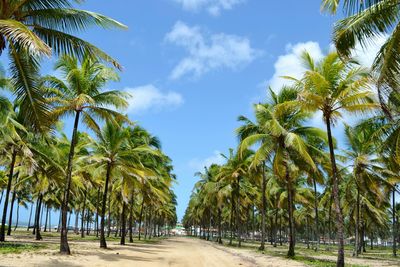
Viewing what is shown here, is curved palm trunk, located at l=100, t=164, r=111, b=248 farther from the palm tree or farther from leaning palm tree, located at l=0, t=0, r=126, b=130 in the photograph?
leaning palm tree, located at l=0, t=0, r=126, b=130

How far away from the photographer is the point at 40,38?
10.7 meters

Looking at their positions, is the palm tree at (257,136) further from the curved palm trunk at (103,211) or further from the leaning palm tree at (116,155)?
the curved palm trunk at (103,211)

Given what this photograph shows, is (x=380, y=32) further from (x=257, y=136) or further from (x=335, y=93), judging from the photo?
(x=257, y=136)

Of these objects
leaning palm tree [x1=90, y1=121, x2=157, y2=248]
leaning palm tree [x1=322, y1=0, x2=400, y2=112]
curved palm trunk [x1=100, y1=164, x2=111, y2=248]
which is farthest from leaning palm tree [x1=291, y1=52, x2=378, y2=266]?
curved palm trunk [x1=100, y1=164, x2=111, y2=248]

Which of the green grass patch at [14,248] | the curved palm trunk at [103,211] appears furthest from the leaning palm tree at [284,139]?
the green grass patch at [14,248]

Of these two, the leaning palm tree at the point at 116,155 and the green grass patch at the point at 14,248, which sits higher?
the leaning palm tree at the point at 116,155

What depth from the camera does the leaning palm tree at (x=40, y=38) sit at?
10125 millimetres

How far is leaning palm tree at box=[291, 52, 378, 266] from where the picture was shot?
1620 cm

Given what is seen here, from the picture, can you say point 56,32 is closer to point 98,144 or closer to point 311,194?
point 98,144

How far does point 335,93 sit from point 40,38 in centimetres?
1187

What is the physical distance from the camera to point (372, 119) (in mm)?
18234

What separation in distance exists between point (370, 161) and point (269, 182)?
14526 millimetres

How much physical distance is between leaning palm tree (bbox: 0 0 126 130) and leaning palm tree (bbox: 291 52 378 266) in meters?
8.76

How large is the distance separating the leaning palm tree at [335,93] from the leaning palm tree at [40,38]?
8758 millimetres
